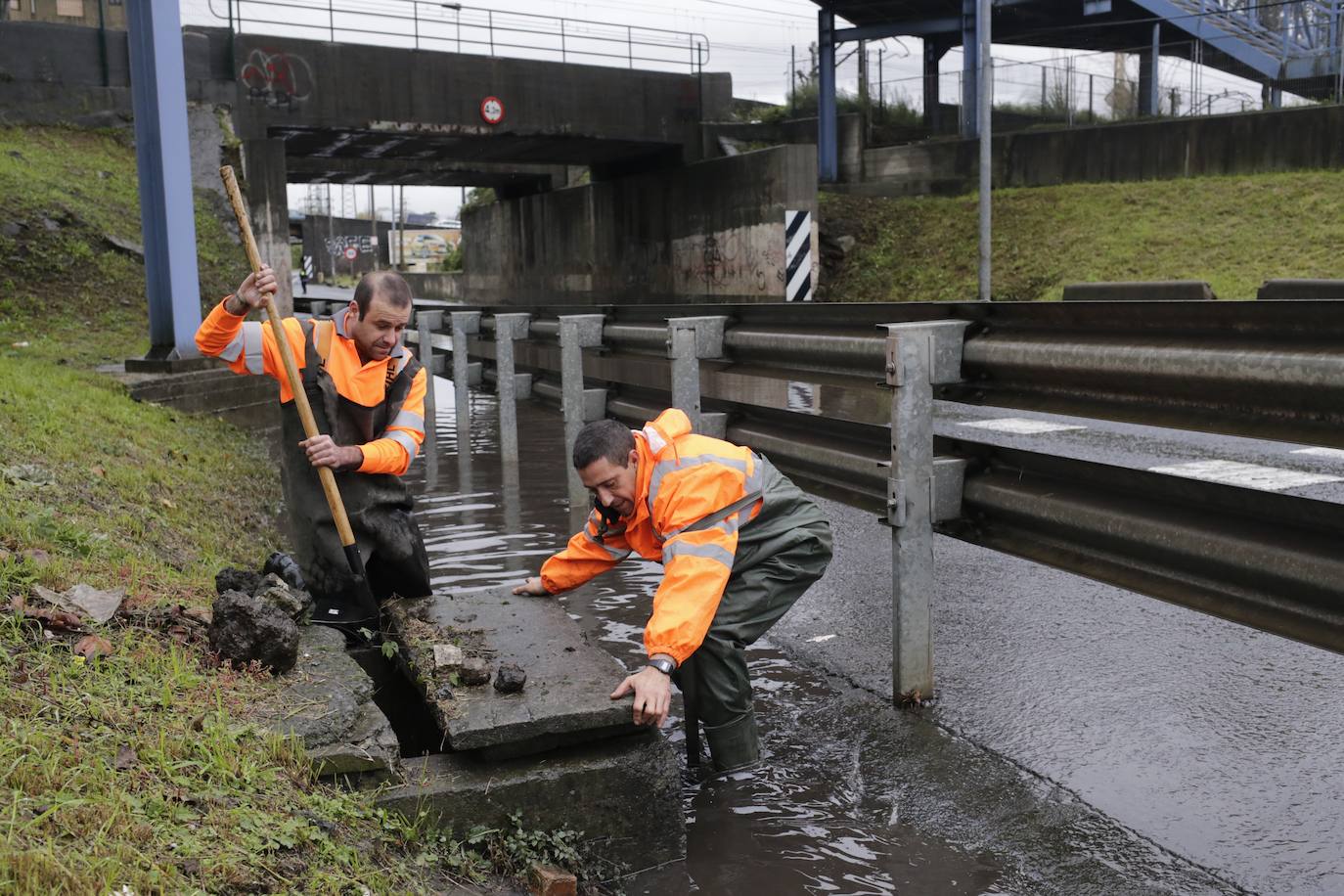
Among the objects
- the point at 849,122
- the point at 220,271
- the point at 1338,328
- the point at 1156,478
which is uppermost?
the point at 849,122

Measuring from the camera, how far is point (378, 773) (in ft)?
9.79

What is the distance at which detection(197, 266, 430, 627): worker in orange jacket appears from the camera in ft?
14.8

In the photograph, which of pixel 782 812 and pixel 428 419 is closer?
pixel 782 812

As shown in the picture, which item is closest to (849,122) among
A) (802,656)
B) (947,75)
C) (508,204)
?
(947,75)

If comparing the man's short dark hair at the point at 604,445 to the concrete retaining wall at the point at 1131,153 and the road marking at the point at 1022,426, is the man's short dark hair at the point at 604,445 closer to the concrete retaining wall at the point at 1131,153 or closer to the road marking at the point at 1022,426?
the road marking at the point at 1022,426

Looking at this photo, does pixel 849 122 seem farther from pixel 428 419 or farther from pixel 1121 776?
pixel 1121 776

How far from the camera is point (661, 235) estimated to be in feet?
102

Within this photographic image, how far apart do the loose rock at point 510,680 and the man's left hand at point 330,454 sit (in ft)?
4.28

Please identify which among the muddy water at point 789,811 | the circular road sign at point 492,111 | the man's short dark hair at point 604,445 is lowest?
the muddy water at point 789,811

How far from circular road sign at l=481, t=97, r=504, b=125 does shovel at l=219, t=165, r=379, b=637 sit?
2297 centimetres

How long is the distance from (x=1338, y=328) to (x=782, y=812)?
6.04 feet

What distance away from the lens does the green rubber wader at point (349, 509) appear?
4570mm

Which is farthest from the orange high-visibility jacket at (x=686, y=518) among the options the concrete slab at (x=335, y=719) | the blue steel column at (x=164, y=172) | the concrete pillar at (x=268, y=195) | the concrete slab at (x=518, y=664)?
the concrete pillar at (x=268, y=195)

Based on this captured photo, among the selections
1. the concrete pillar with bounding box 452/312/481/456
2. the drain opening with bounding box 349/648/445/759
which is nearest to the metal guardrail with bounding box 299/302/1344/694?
the drain opening with bounding box 349/648/445/759
